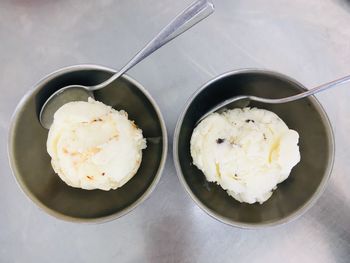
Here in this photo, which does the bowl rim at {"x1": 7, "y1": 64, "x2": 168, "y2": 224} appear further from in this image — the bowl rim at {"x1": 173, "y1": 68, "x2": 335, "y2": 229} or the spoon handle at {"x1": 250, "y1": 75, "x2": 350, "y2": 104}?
the spoon handle at {"x1": 250, "y1": 75, "x2": 350, "y2": 104}

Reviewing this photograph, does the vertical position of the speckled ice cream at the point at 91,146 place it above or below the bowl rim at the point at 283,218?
above

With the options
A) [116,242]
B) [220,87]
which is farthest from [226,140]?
[116,242]

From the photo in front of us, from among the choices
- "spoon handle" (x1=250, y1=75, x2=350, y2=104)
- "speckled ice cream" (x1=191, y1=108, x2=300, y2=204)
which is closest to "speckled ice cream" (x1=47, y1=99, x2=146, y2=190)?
"speckled ice cream" (x1=191, y1=108, x2=300, y2=204)

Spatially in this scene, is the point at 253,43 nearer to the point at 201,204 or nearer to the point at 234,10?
the point at 234,10

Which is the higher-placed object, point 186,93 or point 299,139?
point 186,93

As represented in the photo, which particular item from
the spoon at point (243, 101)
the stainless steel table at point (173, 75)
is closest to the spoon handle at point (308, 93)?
the spoon at point (243, 101)

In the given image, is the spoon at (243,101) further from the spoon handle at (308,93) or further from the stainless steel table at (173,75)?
the stainless steel table at (173,75)
